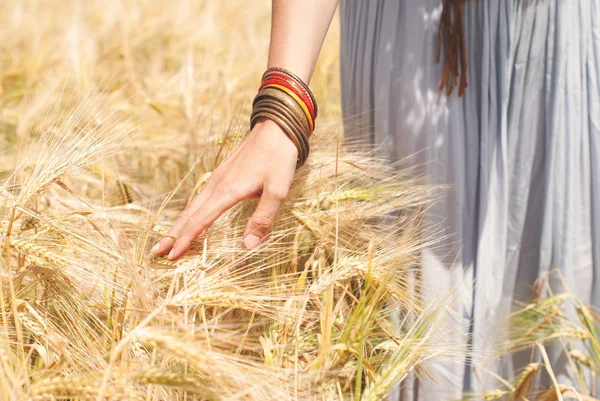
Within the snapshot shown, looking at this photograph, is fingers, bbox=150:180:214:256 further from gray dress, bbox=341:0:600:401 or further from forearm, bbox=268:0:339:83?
gray dress, bbox=341:0:600:401

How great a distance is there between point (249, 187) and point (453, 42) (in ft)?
1.30

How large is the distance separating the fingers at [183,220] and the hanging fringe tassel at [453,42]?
1.36ft

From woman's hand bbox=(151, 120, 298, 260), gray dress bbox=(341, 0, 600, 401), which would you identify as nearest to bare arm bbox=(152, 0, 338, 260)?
woman's hand bbox=(151, 120, 298, 260)

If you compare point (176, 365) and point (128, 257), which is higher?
point (128, 257)

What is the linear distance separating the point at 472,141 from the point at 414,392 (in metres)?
0.46

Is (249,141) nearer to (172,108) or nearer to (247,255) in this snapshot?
(247,255)

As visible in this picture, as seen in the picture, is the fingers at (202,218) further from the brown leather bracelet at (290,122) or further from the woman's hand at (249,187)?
the brown leather bracelet at (290,122)

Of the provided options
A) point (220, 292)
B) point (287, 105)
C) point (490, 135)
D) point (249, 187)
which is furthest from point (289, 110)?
point (490, 135)

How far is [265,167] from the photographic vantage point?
74cm

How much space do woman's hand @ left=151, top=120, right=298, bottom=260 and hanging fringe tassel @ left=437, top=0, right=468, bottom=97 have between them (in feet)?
1.00

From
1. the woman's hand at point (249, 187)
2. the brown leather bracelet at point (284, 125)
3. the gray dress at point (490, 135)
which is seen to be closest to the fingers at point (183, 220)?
the woman's hand at point (249, 187)

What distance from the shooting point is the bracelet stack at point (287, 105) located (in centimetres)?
76

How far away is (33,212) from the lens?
80 centimetres

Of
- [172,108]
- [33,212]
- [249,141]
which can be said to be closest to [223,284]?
[249,141]
